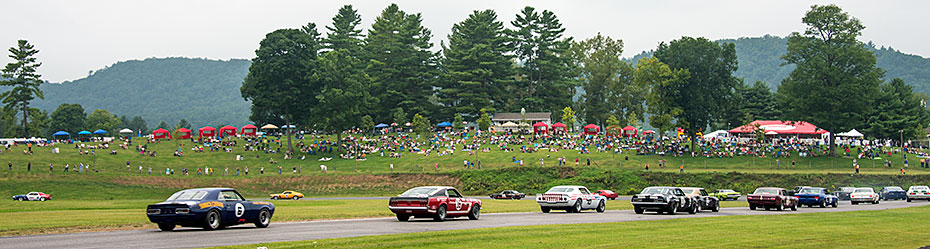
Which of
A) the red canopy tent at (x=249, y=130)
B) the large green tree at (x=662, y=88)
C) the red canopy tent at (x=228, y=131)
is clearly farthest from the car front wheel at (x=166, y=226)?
the red canopy tent at (x=249, y=130)

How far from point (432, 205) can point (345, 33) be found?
11821cm

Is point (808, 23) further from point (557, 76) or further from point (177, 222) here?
point (177, 222)

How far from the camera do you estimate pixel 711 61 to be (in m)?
92.4

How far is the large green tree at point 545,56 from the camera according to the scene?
129750 millimetres

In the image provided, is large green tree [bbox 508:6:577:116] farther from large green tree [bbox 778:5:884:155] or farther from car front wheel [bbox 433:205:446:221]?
car front wheel [bbox 433:205:446:221]

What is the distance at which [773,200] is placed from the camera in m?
37.8

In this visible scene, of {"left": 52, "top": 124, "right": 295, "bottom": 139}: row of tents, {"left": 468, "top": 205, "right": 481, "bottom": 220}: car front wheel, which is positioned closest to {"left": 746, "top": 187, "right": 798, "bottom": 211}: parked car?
{"left": 468, "top": 205, "right": 481, "bottom": 220}: car front wheel

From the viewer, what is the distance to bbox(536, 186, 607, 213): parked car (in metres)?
34.5

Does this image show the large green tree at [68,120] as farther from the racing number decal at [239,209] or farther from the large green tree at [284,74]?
the racing number decal at [239,209]

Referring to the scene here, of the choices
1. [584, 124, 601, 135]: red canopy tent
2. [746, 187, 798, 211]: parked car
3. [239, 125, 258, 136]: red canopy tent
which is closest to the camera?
[746, 187, 798, 211]: parked car

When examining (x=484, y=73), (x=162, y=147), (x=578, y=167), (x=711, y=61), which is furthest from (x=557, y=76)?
(x=162, y=147)

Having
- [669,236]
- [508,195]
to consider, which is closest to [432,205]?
[669,236]

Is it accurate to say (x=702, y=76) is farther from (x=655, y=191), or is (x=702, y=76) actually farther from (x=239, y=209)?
(x=239, y=209)

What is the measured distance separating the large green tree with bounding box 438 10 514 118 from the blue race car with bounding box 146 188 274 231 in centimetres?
9782
